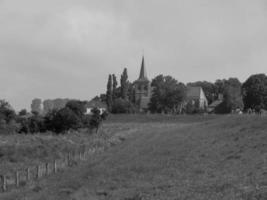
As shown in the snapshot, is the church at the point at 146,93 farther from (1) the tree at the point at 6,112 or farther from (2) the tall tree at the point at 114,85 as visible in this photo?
(1) the tree at the point at 6,112

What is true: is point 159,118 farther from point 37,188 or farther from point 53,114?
point 37,188

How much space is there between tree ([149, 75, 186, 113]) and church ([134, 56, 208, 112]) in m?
19.0

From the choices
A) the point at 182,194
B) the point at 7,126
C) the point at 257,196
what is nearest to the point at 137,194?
the point at 182,194

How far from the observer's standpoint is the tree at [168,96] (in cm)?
12338

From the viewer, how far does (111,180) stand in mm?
18750

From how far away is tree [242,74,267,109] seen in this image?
4183 inches

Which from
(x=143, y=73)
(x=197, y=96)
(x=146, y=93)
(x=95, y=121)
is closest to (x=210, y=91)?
(x=197, y=96)

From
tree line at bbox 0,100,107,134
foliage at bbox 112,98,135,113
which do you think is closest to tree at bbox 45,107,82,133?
tree line at bbox 0,100,107,134

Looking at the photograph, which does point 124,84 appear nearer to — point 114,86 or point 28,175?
point 114,86

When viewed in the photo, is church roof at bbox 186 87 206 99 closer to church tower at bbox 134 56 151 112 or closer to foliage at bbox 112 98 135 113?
church tower at bbox 134 56 151 112

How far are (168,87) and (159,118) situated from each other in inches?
912

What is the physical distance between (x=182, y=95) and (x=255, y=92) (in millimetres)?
21270

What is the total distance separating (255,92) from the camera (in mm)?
108062

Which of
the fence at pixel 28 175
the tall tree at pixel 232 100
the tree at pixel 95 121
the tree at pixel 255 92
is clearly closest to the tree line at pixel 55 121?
the tree at pixel 95 121
